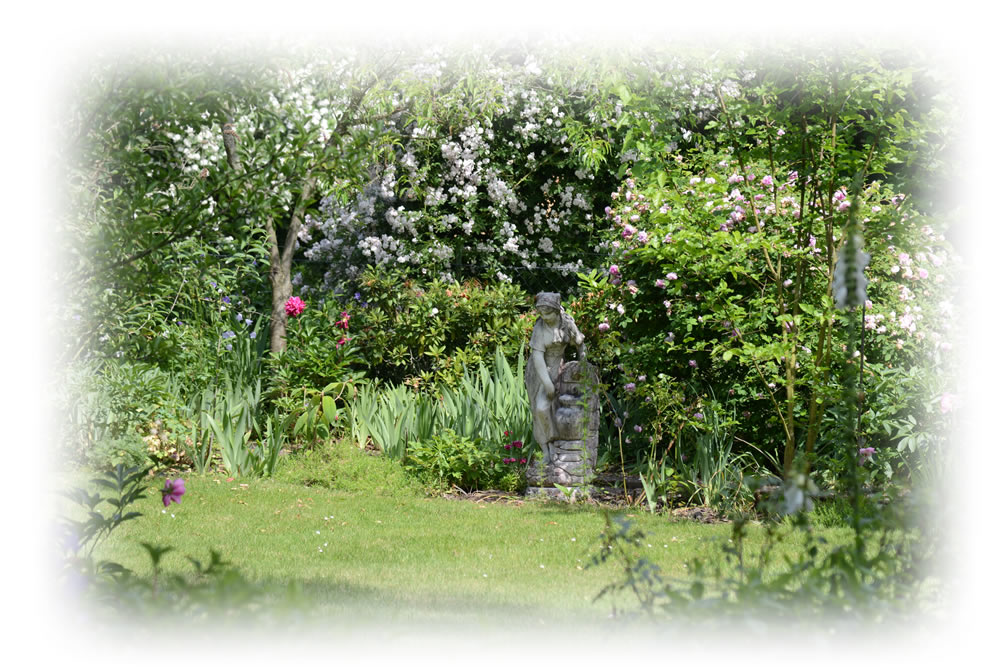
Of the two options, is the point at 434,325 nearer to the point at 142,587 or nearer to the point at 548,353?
the point at 548,353

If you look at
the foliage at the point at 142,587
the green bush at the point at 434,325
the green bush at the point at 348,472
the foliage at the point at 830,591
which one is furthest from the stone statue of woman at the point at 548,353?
the foliage at the point at 830,591

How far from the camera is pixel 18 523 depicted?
3131mm

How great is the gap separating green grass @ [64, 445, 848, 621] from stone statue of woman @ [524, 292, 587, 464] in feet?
1.92

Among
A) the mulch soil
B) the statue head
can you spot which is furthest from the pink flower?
the statue head

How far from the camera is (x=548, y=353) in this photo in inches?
275

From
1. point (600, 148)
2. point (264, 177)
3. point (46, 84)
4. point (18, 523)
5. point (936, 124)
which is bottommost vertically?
point (18, 523)

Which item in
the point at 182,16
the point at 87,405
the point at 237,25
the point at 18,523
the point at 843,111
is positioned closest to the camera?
the point at 18,523

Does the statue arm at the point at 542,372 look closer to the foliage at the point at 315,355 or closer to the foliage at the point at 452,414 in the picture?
the foliage at the point at 452,414

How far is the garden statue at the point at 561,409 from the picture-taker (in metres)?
6.77

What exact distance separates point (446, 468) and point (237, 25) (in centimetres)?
366

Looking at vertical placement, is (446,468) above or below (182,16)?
below

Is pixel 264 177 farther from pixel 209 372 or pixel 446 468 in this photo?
pixel 209 372

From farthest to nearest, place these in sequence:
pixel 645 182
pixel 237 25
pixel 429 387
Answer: pixel 429 387, pixel 645 182, pixel 237 25

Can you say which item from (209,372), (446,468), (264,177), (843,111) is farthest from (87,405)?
(843,111)
